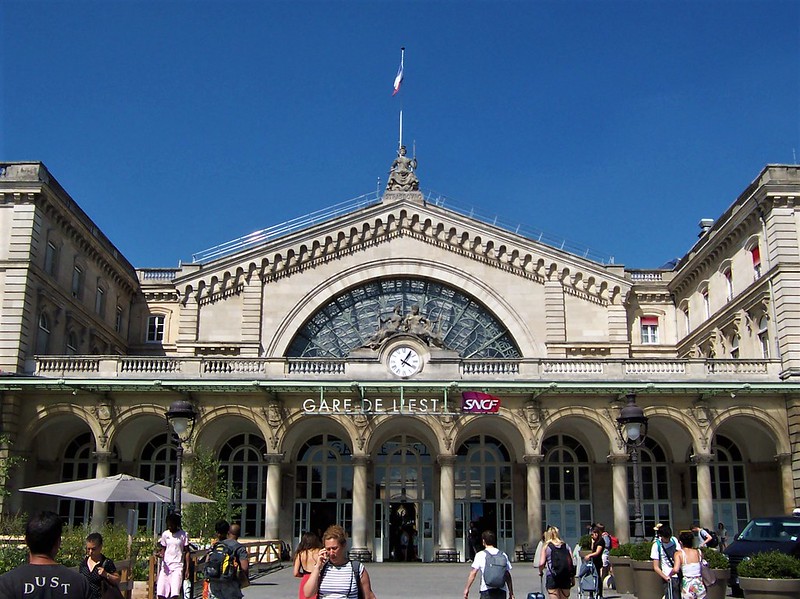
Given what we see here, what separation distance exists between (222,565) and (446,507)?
23139mm

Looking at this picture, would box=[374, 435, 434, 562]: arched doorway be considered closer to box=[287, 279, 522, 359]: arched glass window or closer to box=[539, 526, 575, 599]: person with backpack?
box=[287, 279, 522, 359]: arched glass window

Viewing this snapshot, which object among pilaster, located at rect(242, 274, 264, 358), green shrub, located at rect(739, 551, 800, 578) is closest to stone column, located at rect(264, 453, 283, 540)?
pilaster, located at rect(242, 274, 264, 358)

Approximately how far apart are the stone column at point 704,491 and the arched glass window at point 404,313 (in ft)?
33.9

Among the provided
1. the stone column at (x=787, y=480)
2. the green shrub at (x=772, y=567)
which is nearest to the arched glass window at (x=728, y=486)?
the stone column at (x=787, y=480)

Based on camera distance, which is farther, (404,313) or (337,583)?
(404,313)

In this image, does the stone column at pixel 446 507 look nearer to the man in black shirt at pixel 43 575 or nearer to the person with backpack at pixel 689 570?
the person with backpack at pixel 689 570

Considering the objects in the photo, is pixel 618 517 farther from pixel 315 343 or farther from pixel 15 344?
pixel 15 344

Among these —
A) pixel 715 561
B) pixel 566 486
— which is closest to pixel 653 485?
pixel 566 486

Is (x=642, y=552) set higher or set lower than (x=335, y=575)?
lower

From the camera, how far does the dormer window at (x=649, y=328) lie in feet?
151

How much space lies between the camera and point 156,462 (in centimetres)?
4103

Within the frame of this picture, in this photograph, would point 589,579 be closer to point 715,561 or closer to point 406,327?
point 715,561

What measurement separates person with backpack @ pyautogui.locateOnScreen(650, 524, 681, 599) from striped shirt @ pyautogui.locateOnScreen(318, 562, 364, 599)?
8.38 m

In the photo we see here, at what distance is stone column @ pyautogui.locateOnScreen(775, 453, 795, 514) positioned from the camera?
3453 centimetres
